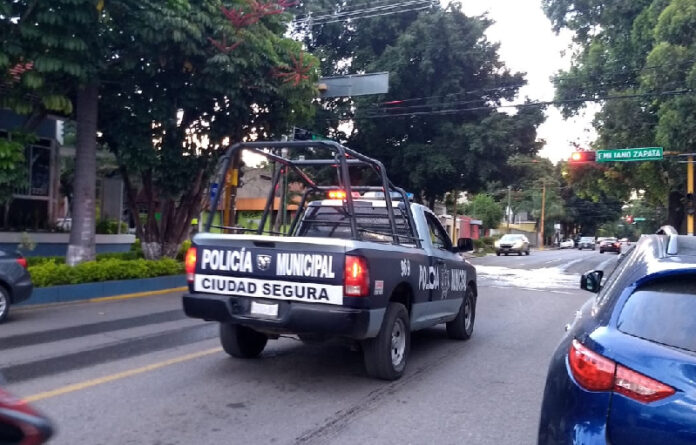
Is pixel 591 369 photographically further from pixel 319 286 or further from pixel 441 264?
pixel 441 264

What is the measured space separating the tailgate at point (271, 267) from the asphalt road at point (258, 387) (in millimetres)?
940

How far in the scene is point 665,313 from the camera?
2.94 m

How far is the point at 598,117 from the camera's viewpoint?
28969 mm

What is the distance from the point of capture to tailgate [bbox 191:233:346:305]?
5.68m

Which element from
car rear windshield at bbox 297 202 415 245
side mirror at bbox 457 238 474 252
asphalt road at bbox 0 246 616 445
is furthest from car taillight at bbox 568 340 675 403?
side mirror at bbox 457 238 474 252

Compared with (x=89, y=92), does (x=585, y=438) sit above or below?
below

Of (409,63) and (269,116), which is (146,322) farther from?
(409,63)

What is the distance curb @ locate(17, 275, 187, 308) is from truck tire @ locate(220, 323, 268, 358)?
19.6 feet

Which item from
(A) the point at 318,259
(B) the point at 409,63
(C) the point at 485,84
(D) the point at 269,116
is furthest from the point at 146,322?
(C) the point at 485,84

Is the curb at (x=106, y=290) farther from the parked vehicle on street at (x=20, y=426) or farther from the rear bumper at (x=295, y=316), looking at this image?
the parked vehicle on street at (x=20, y=426)

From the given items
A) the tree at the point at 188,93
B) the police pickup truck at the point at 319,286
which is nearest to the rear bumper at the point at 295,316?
the police pickup truck at the point at 319,286

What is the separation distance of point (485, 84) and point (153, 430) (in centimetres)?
2616

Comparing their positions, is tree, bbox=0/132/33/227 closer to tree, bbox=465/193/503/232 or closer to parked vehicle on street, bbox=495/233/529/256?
parked vehicle on street, bbox=495/233/529/256

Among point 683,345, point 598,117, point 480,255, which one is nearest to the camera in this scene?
point 683,345
